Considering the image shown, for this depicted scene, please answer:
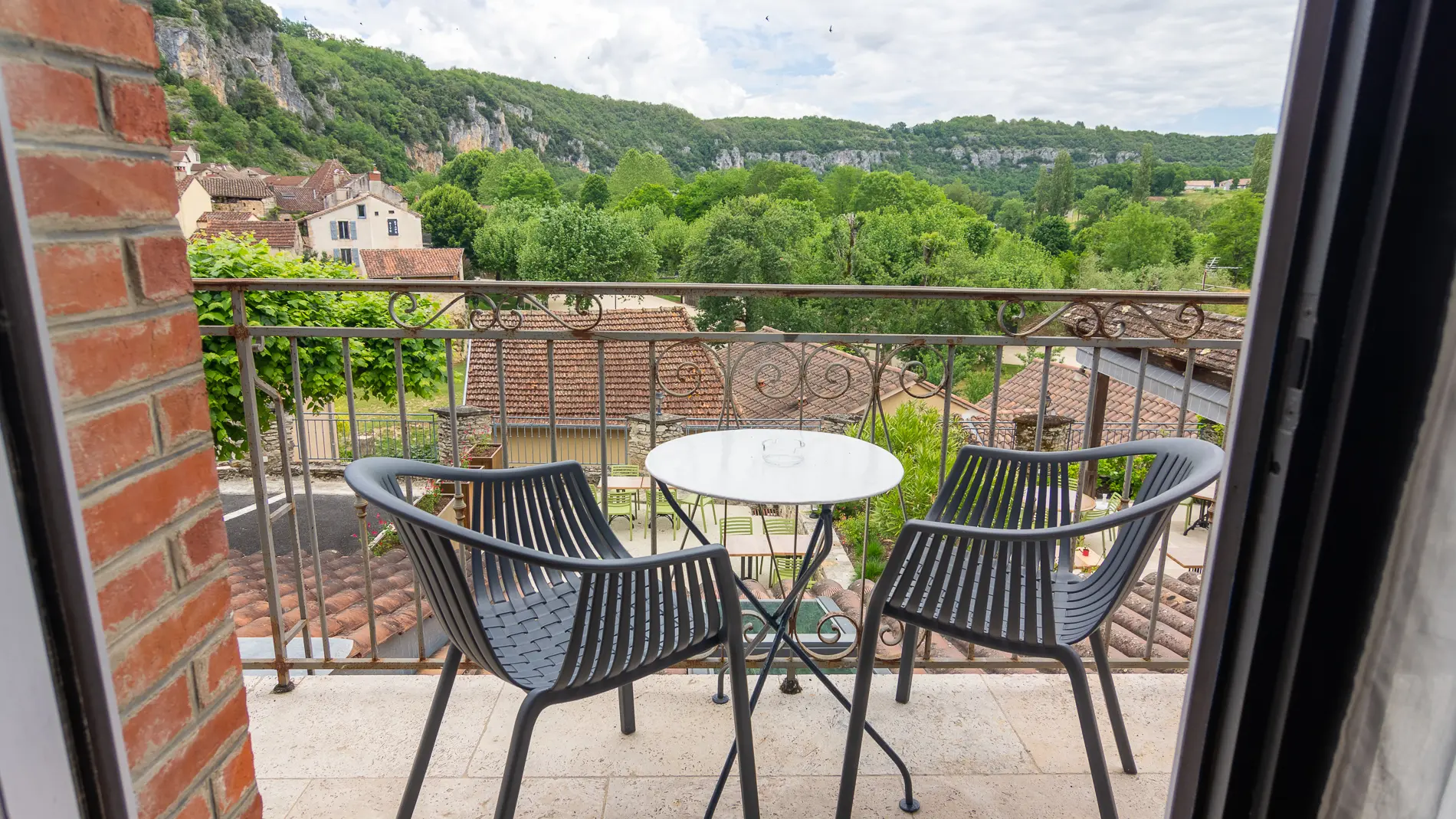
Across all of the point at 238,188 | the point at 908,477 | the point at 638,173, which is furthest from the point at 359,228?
the point at 908,477

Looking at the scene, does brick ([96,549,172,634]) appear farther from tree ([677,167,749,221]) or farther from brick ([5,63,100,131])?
tree ([677,167,749,221])

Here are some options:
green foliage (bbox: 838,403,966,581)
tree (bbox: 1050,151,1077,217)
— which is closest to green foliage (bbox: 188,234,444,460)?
green foliage (bbox: 838,403,966,581)

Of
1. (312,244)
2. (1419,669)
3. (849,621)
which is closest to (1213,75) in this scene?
(1419,669)

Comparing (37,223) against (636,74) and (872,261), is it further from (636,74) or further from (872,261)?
(636,74)

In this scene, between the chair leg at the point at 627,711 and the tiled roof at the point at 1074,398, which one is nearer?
the chair leg at the point at 627,711

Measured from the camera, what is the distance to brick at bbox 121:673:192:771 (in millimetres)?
798

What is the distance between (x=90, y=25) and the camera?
0.73m

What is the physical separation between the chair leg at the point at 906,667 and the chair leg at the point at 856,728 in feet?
1.52

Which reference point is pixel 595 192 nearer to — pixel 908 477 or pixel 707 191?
pixel 707 191

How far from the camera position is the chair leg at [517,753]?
52.9 inches

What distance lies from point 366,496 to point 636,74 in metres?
48.7

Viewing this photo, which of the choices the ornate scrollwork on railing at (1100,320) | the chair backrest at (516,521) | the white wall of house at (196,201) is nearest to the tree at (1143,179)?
the ornate scrollwork on railing at (1100,320)

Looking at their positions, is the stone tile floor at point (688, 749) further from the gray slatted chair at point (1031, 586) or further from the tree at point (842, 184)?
the tree at point (842, 184)

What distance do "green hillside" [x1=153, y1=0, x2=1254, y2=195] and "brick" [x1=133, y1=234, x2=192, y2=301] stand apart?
131 ft
